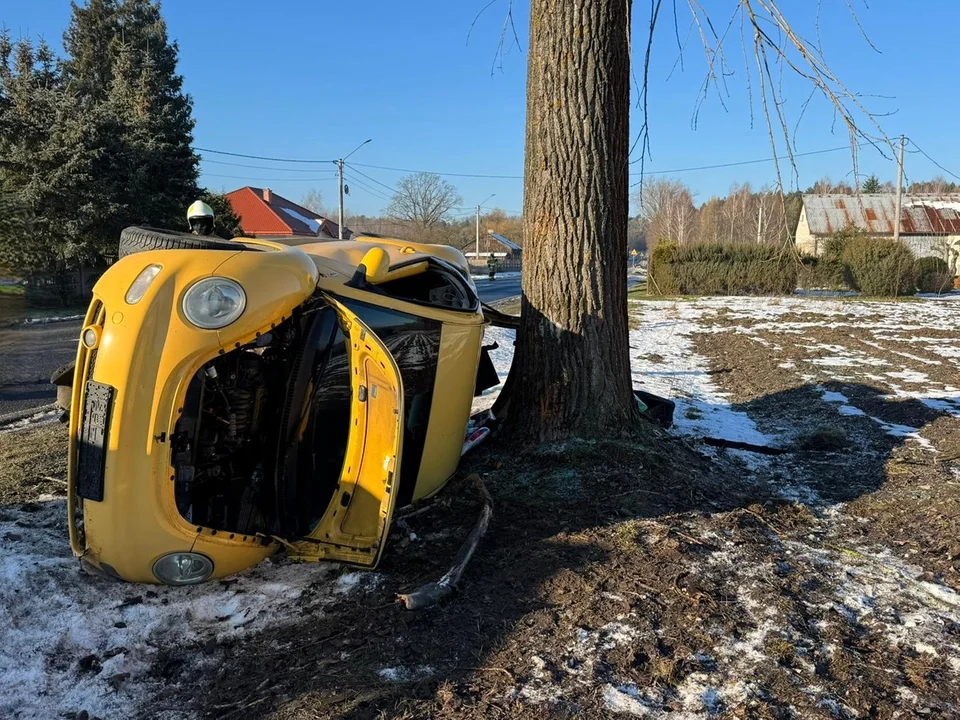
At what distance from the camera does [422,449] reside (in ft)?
12.8

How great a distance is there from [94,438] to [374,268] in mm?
1571

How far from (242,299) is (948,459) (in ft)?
16.7

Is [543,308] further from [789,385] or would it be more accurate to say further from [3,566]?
[789,385]

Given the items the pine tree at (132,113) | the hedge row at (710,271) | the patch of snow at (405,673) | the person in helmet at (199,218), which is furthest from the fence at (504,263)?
the patch of snow at (405,673)

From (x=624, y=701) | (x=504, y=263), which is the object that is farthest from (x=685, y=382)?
(x=504, y=263)

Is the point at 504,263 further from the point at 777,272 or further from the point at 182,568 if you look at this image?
the point at 182,568

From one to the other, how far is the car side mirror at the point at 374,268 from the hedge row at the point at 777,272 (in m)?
25.5

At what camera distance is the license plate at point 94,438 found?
2.87m

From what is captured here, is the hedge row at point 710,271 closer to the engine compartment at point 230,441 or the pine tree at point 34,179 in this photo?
the pine tree at point 34,179

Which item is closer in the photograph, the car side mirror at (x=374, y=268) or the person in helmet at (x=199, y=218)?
the car side mirror at (x=374, y=268)

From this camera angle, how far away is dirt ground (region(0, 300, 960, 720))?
2.40 metres

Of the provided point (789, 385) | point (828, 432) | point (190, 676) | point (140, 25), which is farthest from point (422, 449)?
point (140, 25)

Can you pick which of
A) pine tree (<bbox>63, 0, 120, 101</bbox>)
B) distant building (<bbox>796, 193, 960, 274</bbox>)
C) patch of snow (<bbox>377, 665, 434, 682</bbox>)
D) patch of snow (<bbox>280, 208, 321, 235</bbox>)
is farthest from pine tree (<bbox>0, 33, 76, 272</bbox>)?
distant building (<bbox>796, 193, 960, 274</bbox>)

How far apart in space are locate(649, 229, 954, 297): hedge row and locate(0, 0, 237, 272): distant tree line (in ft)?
60.4
